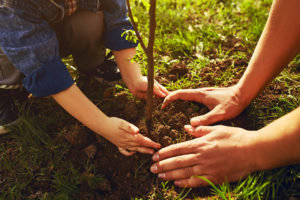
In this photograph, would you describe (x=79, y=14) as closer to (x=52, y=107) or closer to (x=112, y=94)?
(x=112, y=94)

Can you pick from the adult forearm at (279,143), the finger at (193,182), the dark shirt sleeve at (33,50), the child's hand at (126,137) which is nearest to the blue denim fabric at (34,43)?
the dark shirt sleeve at (33,50)

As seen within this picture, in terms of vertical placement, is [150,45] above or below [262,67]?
above

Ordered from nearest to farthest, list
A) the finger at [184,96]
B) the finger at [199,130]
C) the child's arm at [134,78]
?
the finger at [199,130], the finger at [184,96], the child's arm at [134,78]

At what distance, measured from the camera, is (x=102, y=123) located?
1606mm

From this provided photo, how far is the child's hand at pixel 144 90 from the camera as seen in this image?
1.93 m

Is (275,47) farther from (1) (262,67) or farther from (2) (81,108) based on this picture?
(2) (81,108)

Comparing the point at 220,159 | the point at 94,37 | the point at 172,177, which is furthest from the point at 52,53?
the point at 220,159

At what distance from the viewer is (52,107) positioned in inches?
87.3

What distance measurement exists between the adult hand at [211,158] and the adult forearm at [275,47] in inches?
18.8

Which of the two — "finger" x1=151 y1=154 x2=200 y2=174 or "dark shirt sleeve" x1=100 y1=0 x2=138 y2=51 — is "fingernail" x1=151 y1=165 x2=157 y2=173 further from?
"dark shirt sleeve" x1=100 y1=0 x2=138 y2=51

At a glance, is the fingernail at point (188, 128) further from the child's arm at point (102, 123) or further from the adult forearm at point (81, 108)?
the adult forearm at point (81, 108)

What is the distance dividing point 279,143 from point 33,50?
172 centimetres

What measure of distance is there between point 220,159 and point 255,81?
731 millimetres

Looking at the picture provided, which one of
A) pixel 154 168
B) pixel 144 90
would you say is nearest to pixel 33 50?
pixel 144 90
